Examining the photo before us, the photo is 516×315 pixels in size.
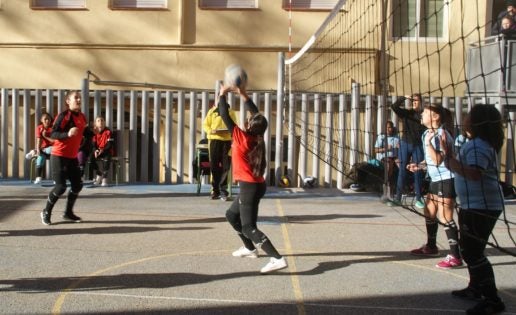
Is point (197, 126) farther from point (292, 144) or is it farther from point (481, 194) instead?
point (481, 194)

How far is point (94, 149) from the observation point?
12.7 meters

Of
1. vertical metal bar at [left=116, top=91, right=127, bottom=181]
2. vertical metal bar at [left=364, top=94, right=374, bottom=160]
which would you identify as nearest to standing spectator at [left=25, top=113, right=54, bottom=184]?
→ vertical metal bar at [left=116, top=91, right=127, bottom=181]

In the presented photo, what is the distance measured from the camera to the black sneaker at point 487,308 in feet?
17.1

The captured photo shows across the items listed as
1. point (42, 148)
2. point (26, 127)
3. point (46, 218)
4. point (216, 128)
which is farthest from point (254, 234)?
point (26, 127)

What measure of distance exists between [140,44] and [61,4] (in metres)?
2.05

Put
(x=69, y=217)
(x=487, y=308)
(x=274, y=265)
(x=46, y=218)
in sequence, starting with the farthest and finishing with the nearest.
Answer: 1. (x=69, y=217)
2. (x=46, y=218)
3. (x=274, y=265)
4. (x=487, y=308)

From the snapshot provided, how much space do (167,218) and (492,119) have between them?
5.19 meters

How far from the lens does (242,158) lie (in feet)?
21.5

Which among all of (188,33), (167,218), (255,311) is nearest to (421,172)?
(167,218)

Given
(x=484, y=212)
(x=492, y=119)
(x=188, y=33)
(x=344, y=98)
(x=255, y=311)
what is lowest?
(x=255, y=311)

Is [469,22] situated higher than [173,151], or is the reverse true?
[469,22]

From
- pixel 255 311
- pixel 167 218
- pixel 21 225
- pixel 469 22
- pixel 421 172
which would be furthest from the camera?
pixel 469 22

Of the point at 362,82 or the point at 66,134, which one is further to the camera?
the point at 362,82

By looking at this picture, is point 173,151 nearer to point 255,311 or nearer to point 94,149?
point 94,149
